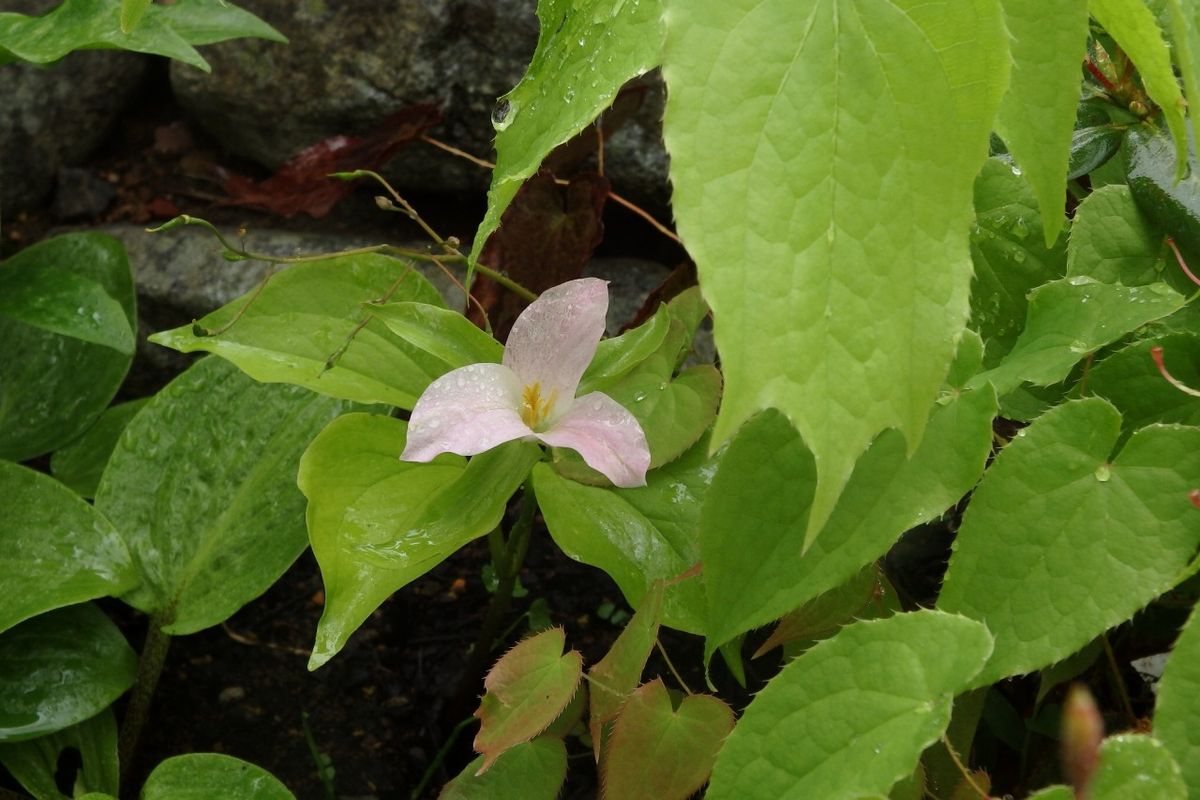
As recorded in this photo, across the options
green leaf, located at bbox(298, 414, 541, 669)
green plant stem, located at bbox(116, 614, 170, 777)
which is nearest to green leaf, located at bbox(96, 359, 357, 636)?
green plant stem, located at bbox(116, 614, 170, 777)

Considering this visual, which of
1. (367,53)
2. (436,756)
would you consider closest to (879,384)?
(436,756)

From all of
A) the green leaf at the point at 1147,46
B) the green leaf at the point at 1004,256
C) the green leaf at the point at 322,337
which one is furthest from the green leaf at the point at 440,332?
the green leaf at the point at 1147,46

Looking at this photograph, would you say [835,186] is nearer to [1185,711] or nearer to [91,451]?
[1185,711]

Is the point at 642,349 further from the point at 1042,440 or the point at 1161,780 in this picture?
the point at 1161,780

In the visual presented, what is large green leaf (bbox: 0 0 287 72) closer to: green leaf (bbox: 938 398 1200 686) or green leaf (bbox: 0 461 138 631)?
green leaf (bbox: 0 461 138 631)

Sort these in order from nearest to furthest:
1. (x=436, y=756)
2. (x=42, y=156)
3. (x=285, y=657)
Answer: (x=436, y=756) < (x=285, y=657) < (x=42, y=156)

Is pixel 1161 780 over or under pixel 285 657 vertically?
over

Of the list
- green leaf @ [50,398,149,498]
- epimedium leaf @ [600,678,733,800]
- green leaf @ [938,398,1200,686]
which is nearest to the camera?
green leaf @ [938,398,1200,686]
